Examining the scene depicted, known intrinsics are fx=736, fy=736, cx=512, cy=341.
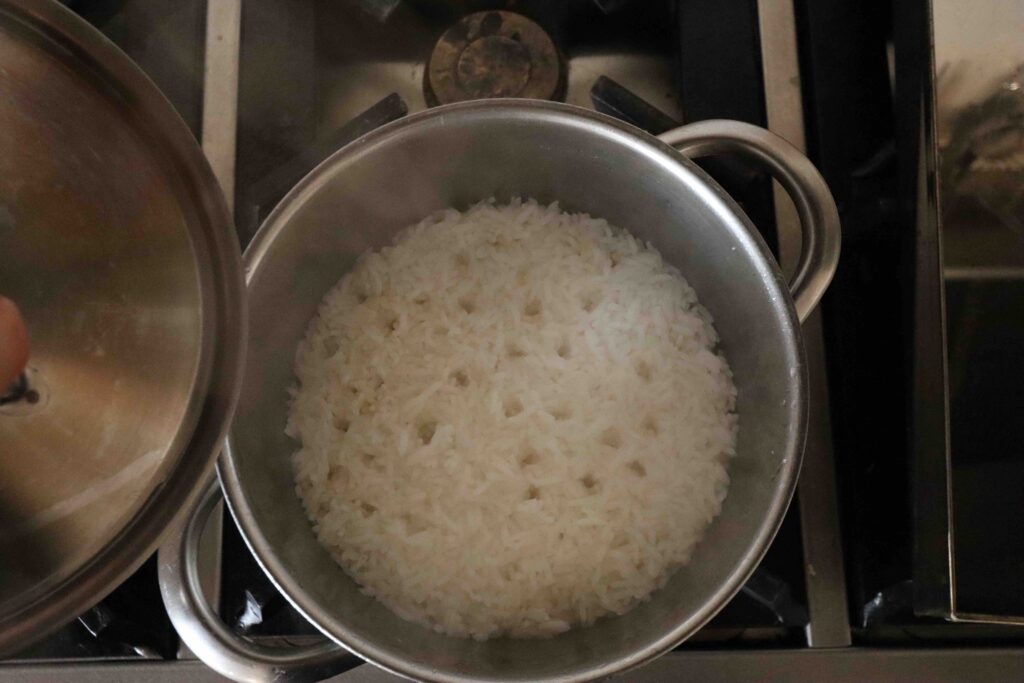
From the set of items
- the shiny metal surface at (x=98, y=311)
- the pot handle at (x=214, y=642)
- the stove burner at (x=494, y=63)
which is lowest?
the pot handle at (x=214, y=642)

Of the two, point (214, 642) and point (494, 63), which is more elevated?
point (494, 63)

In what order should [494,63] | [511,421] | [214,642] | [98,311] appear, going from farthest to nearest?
[494,63] → [511,421] → [214,642] → [98,311]

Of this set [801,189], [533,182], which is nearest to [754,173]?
[801,189]

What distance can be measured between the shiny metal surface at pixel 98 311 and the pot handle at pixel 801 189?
0.52 meters

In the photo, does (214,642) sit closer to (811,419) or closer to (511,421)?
(511,421)

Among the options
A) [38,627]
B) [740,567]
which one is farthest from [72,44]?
[740,567]

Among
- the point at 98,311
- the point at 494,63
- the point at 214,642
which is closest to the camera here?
the point at 98,311

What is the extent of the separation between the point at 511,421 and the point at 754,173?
45cm

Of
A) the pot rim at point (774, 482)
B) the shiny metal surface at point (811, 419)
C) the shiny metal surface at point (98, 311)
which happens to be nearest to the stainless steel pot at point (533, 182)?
the pot rim at point (774, 482)

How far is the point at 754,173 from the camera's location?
0.95 meters

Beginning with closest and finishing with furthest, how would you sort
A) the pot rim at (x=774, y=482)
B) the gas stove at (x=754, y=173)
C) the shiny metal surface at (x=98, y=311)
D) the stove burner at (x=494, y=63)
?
the shiny metal surface at (x=98, y=311), the pot rim at (x=774, y=482), the gas stove at (x=754, y=173), the stove burner at (x=494, y=63)

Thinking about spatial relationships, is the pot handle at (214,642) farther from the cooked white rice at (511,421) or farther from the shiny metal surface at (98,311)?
the shiny metal surface at (98,311)

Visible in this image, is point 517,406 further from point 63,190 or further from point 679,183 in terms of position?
point 63,190

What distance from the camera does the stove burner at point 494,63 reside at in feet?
3.34
